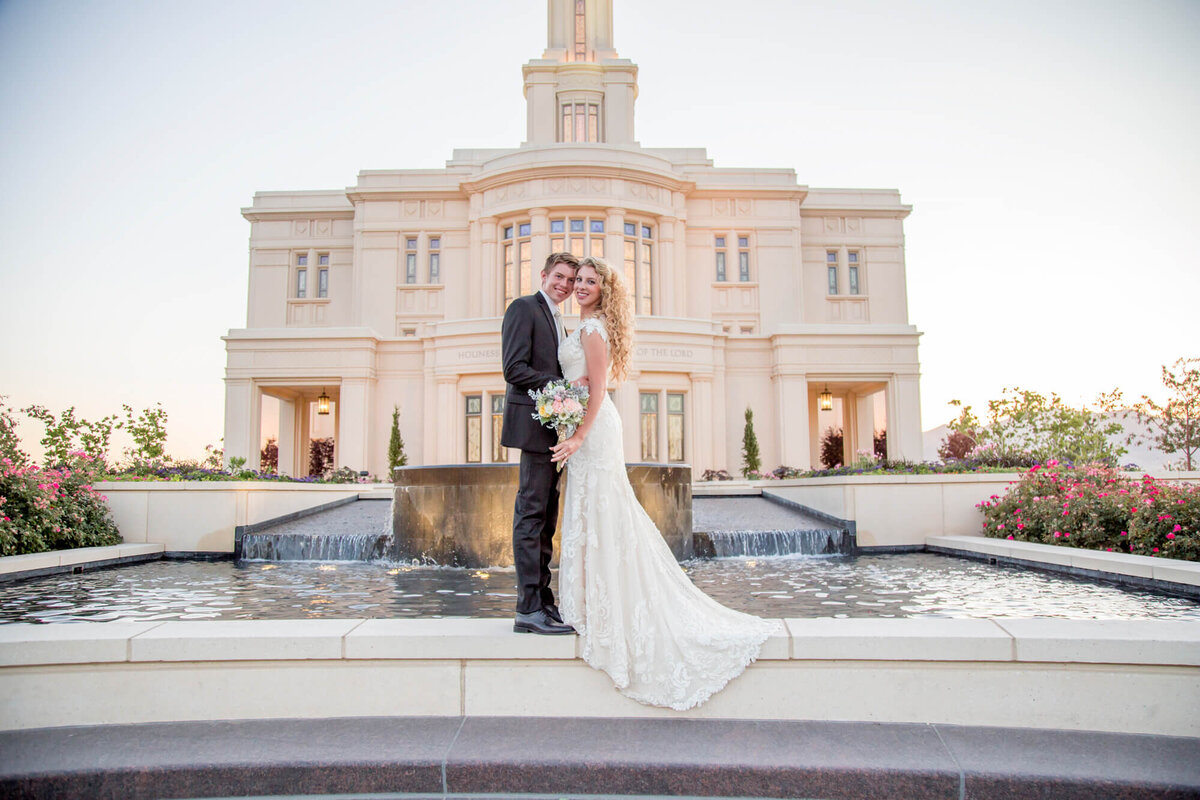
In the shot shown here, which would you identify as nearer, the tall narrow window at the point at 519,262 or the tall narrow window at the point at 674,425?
the tall narrow window at the point at 674,425

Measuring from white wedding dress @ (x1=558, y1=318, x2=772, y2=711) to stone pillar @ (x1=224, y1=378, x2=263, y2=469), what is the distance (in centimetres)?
2160

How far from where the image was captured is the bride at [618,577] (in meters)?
3.39

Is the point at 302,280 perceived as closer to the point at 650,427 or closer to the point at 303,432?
the point at 303,432

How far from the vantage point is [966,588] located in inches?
280

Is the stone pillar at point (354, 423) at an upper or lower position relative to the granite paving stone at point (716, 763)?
upper

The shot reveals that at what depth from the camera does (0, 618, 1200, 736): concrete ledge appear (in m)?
3.19

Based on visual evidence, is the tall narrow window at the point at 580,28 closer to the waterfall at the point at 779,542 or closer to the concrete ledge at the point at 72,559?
the waterfall at the point at 779,542

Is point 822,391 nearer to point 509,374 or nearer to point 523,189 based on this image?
point 523,189

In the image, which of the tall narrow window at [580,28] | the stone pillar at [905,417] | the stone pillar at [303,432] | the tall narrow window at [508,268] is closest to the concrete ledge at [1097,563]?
the stone pillar at [905,417]

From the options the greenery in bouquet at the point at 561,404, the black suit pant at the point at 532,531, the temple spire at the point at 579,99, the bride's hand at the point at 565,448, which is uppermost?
the temple spire at the point at 579,99

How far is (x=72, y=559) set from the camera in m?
8.88

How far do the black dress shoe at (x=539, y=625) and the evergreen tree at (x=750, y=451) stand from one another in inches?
752

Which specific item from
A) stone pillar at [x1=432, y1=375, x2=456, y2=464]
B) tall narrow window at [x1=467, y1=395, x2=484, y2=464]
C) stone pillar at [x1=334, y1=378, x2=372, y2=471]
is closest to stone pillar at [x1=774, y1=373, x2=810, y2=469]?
tall narrow window at [x1=467, y1=395, x2=484, y2=464]

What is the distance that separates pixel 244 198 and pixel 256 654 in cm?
2765
